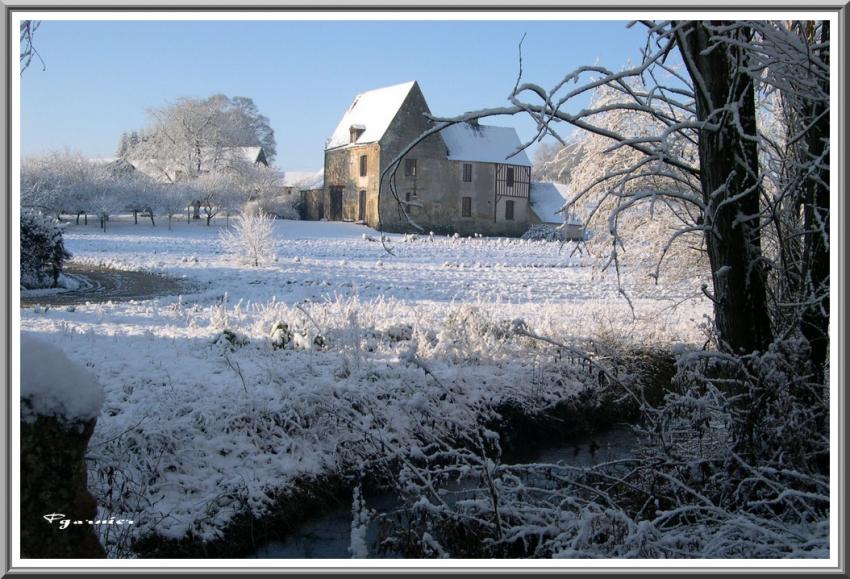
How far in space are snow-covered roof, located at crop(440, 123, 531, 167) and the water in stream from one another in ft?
71.2

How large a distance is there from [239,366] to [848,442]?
5.25 metres

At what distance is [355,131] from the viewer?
26.7 m

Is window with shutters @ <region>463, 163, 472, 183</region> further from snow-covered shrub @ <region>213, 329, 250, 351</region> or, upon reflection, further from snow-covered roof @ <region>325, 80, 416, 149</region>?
snow-covered shrub @ <region>213, 329, 250, 351</region>

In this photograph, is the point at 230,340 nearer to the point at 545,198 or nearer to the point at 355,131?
the point at 355,131

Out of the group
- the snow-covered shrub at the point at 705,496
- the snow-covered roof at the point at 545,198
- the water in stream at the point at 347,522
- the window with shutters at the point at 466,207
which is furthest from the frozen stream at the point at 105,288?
the snow-covered roof at the point at 545,198

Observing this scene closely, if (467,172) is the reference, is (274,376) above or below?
below

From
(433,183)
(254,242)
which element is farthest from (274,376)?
(433,183)

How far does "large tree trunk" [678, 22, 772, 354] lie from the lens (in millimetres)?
4527

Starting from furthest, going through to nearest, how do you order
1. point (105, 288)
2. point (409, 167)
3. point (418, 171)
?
point (418, 171), point (409, 167), point (105, 288)

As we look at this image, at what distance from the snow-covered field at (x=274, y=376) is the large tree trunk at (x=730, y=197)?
7.02 feet

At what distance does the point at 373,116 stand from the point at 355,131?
914mm

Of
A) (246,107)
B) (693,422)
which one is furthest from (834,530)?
(246,107)

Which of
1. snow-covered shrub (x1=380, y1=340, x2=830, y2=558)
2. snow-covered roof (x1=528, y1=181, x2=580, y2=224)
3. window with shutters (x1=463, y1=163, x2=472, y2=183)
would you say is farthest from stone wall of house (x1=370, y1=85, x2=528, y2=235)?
snow-covered shrub (x1=380, y1=340, x2=830, y2=558)

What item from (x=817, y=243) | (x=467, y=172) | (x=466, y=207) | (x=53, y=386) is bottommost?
(x=53, y=386)
